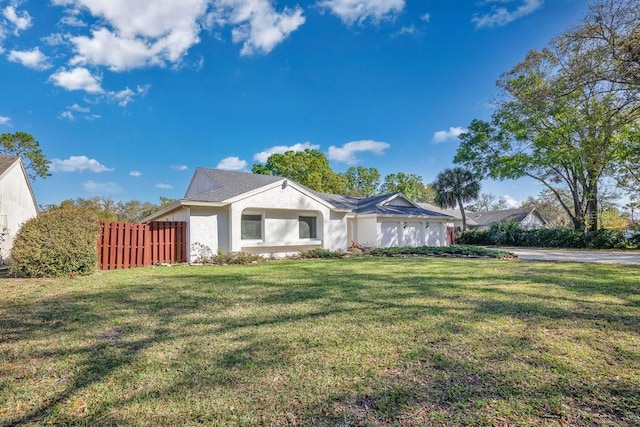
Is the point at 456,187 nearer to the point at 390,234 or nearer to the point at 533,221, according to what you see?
the point at 390,234

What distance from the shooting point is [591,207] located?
1009 inches

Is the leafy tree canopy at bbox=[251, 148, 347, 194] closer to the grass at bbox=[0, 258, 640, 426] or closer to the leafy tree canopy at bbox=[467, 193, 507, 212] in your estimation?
the grass at bbox=[0, 258, 640, 426]

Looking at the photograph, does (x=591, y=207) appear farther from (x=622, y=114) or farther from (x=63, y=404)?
(x=63, y=404)

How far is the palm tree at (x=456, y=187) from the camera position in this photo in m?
34.2

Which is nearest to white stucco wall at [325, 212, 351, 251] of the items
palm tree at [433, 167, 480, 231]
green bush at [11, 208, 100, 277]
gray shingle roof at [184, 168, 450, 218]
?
gray shingle roof at [184, 168, 450, 218]

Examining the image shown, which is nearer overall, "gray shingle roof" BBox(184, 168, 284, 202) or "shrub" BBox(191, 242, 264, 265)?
"shrub" BBox(191, 242, 264, 265)

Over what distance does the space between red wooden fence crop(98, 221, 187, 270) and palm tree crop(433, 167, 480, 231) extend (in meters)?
29.9

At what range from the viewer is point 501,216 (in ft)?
159

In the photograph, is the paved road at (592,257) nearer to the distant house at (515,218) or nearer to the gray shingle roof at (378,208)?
the gray shingle roof at (378,208)

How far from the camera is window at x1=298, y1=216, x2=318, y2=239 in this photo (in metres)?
17.5

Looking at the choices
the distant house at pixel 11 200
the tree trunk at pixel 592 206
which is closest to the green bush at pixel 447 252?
the tree trunk at pixel 592 206

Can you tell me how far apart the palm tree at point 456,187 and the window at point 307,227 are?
22905 mm

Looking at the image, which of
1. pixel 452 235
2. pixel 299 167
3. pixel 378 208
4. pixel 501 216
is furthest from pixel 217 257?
pixel 501 216

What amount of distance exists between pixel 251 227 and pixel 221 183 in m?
3.54
